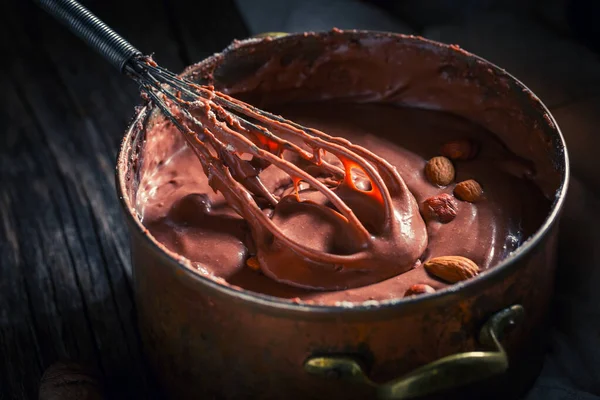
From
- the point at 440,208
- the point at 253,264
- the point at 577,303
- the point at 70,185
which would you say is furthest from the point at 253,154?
the point at 70,185

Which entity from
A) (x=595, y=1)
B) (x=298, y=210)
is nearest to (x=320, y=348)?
(x=298, y=210)

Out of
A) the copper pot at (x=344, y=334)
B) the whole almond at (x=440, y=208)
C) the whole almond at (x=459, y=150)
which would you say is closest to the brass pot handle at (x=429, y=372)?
the copper pot at (x=344, y=334)

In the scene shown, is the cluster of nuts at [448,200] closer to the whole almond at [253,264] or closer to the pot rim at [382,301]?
the pot rim at [382,301]

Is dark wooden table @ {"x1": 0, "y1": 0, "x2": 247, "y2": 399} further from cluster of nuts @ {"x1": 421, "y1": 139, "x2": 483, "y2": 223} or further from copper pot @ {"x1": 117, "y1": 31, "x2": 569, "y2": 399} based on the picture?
cluster of nuts @ {"x1": 421, "y1": 139, "x2": 483, "y2": 223}

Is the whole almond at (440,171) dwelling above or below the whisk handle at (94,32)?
below

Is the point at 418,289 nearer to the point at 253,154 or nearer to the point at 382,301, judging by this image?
the point at 382,301

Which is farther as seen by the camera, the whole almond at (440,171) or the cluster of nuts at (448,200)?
the whole almond at (440,171)
